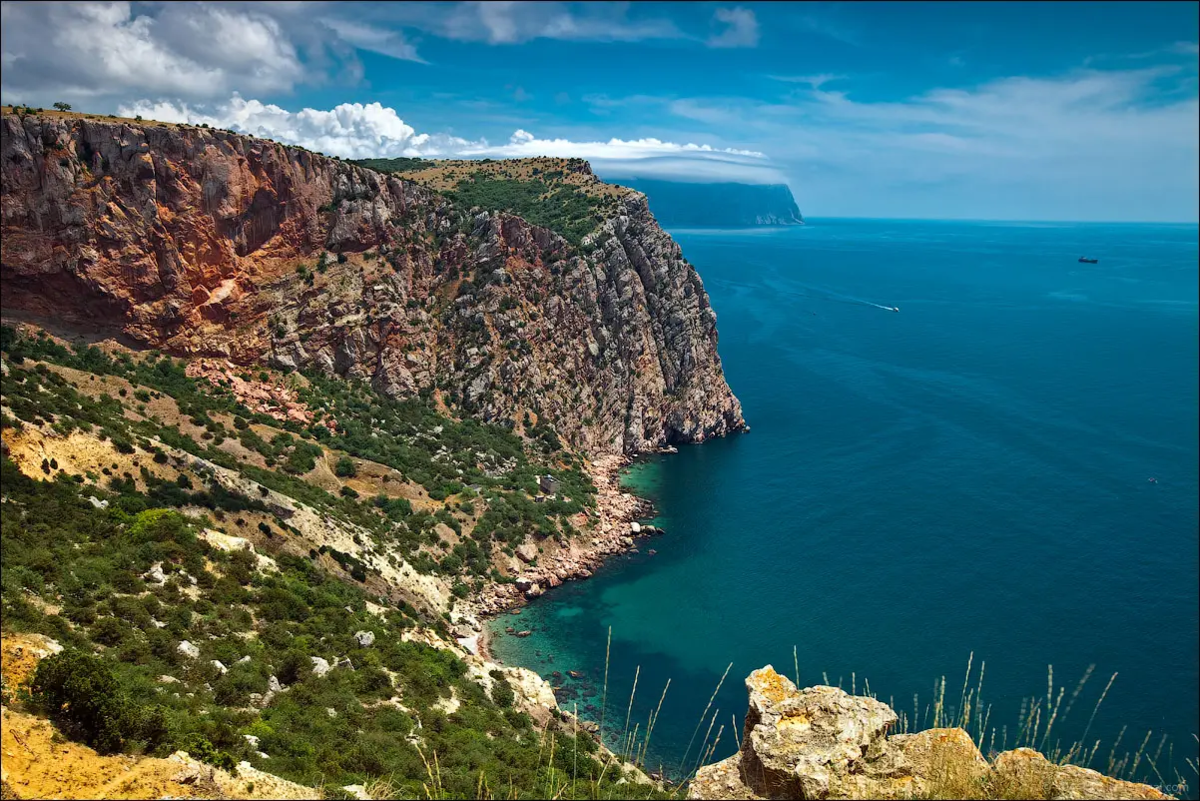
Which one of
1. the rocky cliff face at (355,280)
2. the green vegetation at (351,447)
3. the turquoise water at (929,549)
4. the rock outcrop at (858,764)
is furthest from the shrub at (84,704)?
the rocky cliff face at (355,280)

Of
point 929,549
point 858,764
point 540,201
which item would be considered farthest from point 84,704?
point 540,201

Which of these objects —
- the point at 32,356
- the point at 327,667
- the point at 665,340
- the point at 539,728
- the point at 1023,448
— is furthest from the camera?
the point at 665,340

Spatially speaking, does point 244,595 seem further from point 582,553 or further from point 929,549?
point 929,549

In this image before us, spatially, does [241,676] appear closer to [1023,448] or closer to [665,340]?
[665,340]

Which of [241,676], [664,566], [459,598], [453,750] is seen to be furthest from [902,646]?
Result: [241,676]

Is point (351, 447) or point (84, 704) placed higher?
point (84, 704)

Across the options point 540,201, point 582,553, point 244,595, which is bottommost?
point 582,553

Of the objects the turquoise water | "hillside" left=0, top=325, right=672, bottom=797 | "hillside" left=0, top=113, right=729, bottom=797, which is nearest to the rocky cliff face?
"hillside" left=0, top=113, right=729, bottom=797
